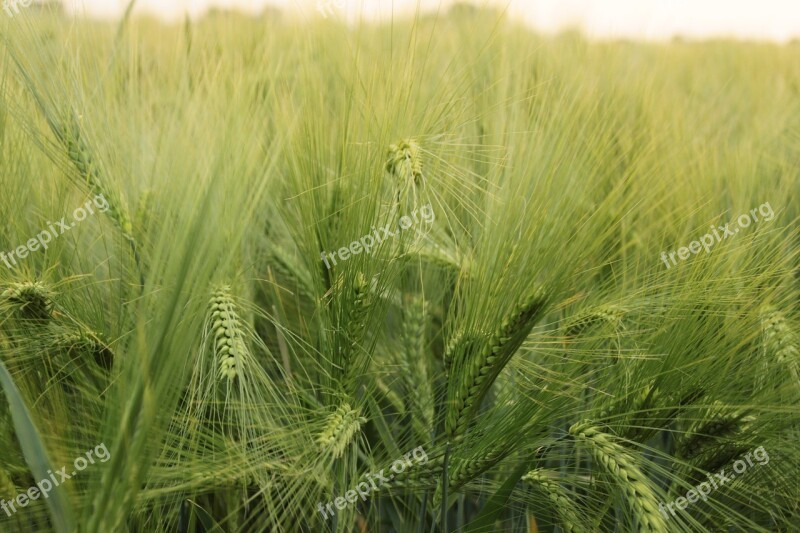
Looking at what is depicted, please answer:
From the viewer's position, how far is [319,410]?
0.97 meters

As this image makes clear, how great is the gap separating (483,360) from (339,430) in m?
0.22

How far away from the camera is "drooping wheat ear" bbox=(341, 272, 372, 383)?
0.97m

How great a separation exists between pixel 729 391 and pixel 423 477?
0.50 metres

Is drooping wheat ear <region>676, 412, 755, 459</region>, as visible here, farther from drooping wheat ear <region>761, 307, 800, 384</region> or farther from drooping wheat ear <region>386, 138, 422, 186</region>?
drooping wheat ear <region>386, 138, 422, 186</region>

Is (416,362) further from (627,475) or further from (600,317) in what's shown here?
(627,475)

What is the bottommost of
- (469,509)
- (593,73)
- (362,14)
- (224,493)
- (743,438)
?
(469,509)

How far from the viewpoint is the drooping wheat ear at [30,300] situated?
3.16 ft

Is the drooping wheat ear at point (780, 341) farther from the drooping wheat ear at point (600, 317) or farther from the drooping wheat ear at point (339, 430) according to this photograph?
the drooping wheat ear at point (339, 430)

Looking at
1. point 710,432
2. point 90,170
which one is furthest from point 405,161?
point 710,432

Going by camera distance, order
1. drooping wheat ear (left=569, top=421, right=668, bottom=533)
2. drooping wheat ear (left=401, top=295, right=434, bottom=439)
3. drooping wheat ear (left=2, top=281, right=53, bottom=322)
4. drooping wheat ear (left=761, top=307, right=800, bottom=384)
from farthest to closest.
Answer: drooping wheat ear (left=401, top=295, right=434, bottom=439) → drooping wheat ear (left=761, top=307, right=800, bottom=384) → drooping wheat ear (left=2, top=281, right=53, bottom=322) → drooping wheat ear (left=569, top=421, right=668, bottom=533)

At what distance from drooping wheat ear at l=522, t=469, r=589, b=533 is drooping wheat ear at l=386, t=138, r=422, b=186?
0.48 m

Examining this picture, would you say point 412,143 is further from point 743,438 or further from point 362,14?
point 743,438

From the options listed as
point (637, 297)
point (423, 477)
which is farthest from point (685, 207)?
point (423, 477)

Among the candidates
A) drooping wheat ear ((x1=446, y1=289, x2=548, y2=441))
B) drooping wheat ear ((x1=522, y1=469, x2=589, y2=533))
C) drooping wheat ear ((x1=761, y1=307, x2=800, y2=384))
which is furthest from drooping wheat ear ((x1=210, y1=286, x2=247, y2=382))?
drooping wheat ear ((x1=761, y1=307, x2=800, y2=384))
